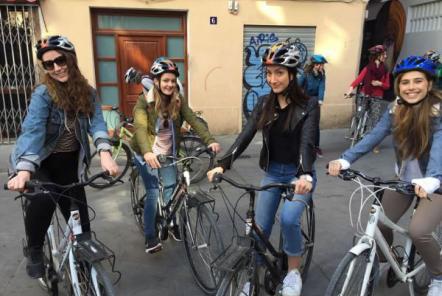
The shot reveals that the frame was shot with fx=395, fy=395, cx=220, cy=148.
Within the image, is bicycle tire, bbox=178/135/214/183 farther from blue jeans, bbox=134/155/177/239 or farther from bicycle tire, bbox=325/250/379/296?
bicycle tire, bbox=325/250/379/296

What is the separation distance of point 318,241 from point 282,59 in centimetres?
220

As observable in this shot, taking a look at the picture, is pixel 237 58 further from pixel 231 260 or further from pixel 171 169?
pixel 231 260

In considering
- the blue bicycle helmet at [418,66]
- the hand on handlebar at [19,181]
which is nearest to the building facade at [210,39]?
the hand on handlebar at [19,181]

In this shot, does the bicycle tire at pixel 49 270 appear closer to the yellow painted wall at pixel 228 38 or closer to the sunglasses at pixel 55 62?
the sunglasses at pixel 55 62

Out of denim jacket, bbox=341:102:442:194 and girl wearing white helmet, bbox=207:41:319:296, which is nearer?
denim jacket, bbox=341:102:442:194

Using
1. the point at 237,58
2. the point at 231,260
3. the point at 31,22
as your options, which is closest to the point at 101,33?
the point at 31,22

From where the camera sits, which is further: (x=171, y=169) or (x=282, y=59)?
(x=171, y=169)

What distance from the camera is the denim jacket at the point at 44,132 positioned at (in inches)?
93.1

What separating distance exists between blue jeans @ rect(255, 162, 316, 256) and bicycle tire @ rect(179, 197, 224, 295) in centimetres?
40

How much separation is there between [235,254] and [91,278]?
2.72ft

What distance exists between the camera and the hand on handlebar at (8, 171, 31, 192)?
7.02 feet

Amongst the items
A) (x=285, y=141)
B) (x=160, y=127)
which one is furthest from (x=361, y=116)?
(x=285, y=141)

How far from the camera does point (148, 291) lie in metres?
3.19

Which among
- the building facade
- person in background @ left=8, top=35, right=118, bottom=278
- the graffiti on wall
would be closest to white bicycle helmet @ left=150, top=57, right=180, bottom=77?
person in background @ left=8, top=35, right=118, bottom=278
